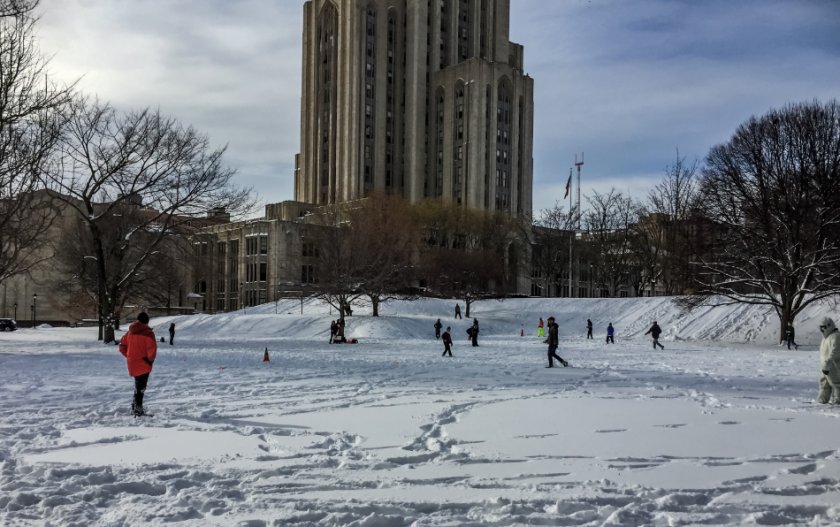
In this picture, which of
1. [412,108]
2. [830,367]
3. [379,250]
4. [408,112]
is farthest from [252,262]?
[830,367]

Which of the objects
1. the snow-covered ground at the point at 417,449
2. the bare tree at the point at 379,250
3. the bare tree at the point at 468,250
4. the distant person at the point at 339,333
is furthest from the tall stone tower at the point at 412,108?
the snow-covered ground at the point at 417,449

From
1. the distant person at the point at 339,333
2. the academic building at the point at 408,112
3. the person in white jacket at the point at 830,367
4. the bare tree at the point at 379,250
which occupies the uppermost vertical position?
the academic building at the point at 408,112

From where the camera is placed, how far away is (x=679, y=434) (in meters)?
10.1

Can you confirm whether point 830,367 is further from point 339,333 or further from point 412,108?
point 412,108

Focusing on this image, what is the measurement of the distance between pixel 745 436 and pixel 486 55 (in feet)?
398

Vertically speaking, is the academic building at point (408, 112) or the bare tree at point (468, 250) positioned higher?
the academic building at point (408, 112)

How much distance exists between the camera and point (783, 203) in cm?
3781

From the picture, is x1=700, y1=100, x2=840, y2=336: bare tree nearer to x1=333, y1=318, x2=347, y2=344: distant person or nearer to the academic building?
x1=333, y1=318, x2=347, y2=344: distant person

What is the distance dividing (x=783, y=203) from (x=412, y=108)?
8404 centimetres

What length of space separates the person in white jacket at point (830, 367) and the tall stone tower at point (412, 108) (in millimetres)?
95490

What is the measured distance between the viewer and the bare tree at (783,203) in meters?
36.9

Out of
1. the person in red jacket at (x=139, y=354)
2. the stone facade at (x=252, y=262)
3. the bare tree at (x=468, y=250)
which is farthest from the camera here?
the stone facade at (x=252, y=262)

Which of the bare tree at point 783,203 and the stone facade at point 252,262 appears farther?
the stone facade at point 252,262

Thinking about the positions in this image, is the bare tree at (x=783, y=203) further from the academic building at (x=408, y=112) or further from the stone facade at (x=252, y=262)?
the academic building at (x=408, y=112)
